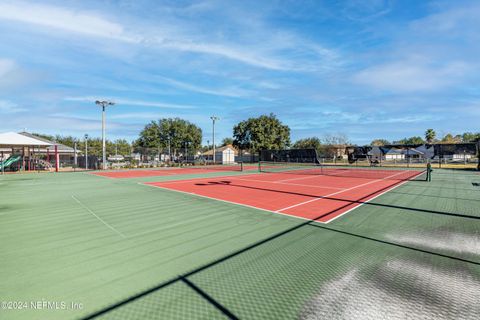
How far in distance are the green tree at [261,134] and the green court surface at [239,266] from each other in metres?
48.6

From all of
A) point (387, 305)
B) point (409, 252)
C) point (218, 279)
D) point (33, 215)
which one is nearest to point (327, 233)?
point (409, 252)

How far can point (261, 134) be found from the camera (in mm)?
55281

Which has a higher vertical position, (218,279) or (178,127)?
(178,127)

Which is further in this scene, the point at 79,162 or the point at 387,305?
the point at 79,162

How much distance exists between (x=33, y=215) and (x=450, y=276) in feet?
32.8

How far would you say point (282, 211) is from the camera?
7781mm

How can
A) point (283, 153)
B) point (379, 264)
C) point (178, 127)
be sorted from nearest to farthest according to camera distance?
point (379, 264) < point (283, 153) < point (178, 127)

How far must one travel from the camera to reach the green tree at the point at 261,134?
2191 inches

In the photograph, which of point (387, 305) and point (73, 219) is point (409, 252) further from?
point (73, 219)

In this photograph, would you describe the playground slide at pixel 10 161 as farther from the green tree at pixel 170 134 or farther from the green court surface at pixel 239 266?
the green tree at pixel 170 134

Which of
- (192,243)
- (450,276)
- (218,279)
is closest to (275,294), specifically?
(218,279)

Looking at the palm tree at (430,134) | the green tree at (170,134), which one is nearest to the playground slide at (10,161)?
the green tree at (170,134)

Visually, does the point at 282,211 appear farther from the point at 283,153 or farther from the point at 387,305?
the point at 283,153

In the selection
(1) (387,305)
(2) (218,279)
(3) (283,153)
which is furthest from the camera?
(3) (283,153)
